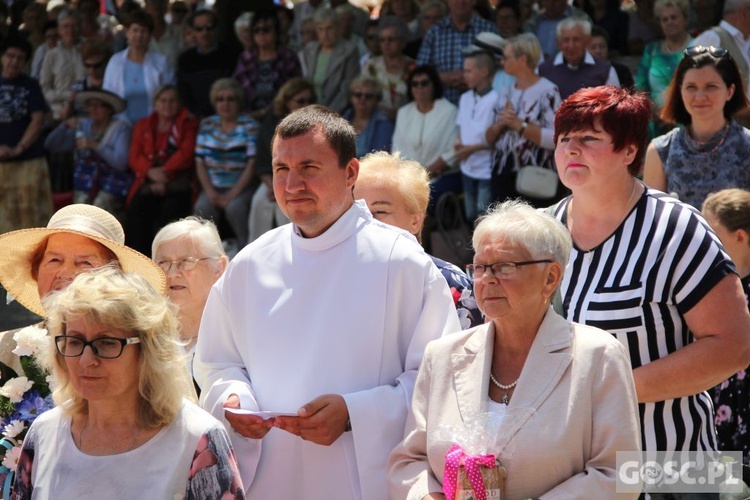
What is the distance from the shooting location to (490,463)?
11.9 feet

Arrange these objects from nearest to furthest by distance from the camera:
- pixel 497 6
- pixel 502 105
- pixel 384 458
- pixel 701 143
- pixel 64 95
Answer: pixel 384 458
pixel 701 143
pixel 502 105
pixel 497 6
pixel 64 95

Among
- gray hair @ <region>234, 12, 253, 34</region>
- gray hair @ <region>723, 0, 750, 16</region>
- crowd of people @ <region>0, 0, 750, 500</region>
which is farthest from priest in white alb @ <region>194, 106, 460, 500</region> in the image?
gray hair @ <region>234, 12, 253, 34</region>

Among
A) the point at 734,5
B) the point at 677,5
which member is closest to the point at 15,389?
the point at 734,5

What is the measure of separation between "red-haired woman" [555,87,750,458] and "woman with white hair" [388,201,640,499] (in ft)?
1.56

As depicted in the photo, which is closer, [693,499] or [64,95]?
[693,499]

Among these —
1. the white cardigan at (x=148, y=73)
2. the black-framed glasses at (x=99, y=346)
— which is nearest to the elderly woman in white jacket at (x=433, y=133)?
the white cardigan at (x=148, y=73)

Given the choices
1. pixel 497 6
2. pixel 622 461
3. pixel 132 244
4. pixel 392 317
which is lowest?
pixel 132 244

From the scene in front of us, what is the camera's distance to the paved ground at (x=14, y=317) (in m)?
10.4

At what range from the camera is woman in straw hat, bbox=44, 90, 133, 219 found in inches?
507

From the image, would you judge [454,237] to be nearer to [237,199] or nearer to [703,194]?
[237,199]

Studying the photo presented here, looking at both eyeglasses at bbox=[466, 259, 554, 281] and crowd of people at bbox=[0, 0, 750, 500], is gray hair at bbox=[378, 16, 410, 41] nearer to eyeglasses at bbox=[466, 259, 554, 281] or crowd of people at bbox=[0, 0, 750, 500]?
crowd of people at bbox=[0, 0, 750, 500]

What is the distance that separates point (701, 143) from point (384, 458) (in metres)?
3.27

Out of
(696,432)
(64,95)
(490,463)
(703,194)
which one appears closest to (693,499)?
(696,432)

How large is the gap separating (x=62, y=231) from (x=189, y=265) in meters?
0.83
